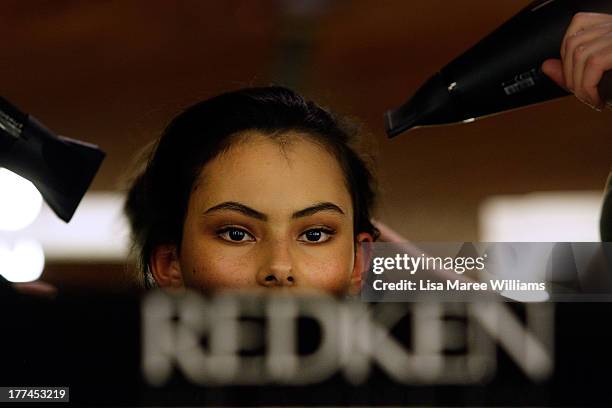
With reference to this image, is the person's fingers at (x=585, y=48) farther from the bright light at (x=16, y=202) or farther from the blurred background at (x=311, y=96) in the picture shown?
the bright light at (x=16, y=202)

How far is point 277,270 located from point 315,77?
20.1 inches

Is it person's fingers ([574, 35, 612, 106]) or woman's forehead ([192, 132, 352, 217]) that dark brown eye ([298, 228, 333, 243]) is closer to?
woman's forehead ([192, 132, 352, 217])

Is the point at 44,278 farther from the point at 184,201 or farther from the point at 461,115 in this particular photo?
the point at 461,115

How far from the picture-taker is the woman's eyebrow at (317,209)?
2.03 ft

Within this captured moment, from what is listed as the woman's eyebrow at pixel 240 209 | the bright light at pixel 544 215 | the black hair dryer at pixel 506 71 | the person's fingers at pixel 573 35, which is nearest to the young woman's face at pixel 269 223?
the woman's eyebrow at pixel 240 209

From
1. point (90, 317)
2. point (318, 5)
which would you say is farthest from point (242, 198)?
point (318, 5)

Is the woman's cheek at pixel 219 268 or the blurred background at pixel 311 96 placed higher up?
the blurred background at pixel 311 96

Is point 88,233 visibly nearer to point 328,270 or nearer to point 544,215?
point 328,270

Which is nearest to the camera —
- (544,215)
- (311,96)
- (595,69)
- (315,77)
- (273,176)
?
(595,69)

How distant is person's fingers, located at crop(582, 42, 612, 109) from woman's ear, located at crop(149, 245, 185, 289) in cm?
35

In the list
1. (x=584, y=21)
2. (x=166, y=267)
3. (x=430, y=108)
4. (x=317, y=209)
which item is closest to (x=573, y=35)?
(x=584, y=21)

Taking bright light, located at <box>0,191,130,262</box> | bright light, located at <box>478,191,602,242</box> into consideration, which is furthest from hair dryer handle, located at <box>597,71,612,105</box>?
bright light, located at <box>478,191,602,242</box>

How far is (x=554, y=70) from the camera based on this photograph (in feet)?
1.84

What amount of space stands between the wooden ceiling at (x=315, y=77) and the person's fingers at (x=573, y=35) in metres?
0.27
